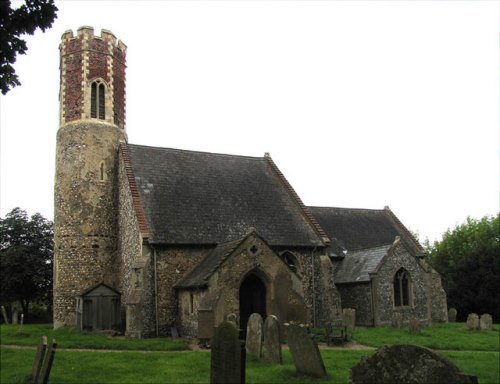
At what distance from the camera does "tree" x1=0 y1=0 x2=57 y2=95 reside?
6.04 meters

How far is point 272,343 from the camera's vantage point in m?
15.3

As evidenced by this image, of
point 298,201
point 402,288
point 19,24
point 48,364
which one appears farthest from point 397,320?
point 19,24

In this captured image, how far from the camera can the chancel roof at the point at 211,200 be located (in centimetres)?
2547

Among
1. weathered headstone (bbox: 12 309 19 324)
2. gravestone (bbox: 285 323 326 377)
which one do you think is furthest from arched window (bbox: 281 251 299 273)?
weathered headstone (bbox: 12 309 19 324)

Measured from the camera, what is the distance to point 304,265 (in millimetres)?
27359

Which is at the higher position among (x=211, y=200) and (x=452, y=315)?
(x=211, y=200)

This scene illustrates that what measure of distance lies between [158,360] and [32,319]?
3171cm

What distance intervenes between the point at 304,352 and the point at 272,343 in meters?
2.02

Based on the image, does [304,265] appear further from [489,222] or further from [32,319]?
[489,222]

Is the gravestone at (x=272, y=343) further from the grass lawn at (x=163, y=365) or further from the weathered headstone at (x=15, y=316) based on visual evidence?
the weathered headstone at (x=15, y=316)

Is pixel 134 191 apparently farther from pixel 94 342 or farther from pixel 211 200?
pixel 94 342

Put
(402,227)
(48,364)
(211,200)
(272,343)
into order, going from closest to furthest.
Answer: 1. (48,364)
2. (272,343)
3. (211,200)
4. (402,227)

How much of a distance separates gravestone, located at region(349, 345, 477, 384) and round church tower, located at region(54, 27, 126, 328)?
22.1 metres

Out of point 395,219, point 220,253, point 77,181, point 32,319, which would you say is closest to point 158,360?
point 220,253
